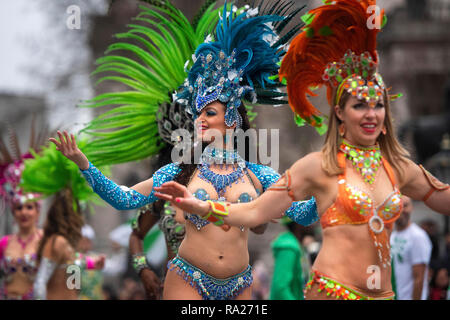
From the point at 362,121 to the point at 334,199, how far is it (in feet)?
1.54

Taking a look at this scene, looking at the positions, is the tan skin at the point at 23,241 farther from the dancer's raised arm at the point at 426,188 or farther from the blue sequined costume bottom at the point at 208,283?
the dancer's raised arm at the point at 426,188

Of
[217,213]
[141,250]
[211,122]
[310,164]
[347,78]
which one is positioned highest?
[347,78]

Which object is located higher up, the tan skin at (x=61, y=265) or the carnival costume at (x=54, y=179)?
the carnival costume at (x=54, y=179)

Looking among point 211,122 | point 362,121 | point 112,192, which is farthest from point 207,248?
point 362,121

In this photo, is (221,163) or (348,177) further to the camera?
(221,163)

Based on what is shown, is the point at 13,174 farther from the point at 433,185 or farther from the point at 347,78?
the point at 433,185

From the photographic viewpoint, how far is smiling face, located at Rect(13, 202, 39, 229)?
8.07 metres

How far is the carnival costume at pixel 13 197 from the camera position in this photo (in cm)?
780

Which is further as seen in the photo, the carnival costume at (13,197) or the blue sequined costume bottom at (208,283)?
the carnival costume at (13,197)

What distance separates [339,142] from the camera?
4.09 m

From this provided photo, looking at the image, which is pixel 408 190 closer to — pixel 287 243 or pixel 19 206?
pixel 287 243

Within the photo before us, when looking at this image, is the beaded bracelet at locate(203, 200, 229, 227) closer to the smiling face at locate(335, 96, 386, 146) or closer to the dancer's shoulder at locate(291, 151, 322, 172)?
the dancer's shoulder at locate(291, 151, 322, 172)

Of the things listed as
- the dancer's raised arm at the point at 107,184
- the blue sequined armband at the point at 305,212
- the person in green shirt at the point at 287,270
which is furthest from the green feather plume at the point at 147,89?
the blue sequined armband at the point at 305,212

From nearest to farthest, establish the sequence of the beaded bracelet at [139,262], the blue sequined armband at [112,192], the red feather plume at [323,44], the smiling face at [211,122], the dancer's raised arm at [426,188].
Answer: the red feather plume at [323,44] → the dancer's raised arm at [426,188] → the blue sequined armband at [112,192] → the smiling face at [211,122] → the beaded bracelet at [139,262]
